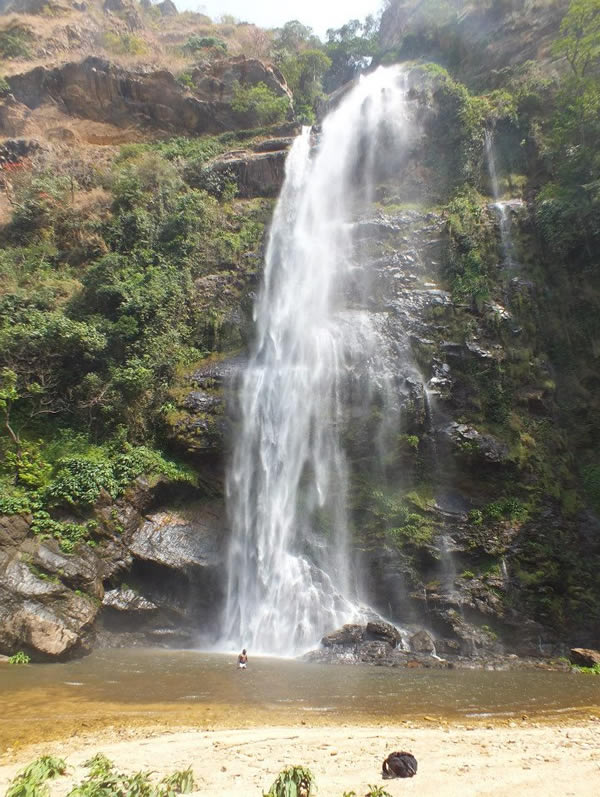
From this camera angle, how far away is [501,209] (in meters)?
21.4

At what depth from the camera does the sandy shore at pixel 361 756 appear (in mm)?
4473

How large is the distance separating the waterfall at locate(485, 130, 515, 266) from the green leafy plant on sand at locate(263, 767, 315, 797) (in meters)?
19.7

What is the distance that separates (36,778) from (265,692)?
4682 mm

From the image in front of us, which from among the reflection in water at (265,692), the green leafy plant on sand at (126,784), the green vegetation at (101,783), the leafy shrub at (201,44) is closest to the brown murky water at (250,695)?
the reflection in water at (265,692)

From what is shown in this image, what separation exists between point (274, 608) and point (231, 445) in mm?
5303

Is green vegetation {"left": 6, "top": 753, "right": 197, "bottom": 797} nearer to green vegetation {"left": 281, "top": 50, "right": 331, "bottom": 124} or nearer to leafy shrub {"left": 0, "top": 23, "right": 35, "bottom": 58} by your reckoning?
green vegetation {"left": 281, "top": 50, "right": 331, "bottom": 124}

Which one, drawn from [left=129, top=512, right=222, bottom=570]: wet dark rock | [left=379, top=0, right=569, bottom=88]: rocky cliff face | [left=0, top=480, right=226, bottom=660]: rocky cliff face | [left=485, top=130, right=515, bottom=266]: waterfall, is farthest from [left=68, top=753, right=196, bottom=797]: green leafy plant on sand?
[left=379, top=0, right=569, bottom=88]: rocky cliff face

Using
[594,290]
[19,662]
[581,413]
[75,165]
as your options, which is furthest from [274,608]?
[75,165]

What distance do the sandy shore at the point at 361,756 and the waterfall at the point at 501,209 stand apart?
58.3 feet

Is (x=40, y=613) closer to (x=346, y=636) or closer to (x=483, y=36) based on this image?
(x=346, y=636)

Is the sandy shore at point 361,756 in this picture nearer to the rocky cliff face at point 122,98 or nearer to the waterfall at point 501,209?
the waterfall at point 501,209

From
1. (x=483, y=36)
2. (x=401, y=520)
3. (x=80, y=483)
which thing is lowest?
(x=401, y=520)

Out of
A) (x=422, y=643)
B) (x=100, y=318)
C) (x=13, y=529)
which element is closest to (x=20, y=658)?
(x=13, y=529)

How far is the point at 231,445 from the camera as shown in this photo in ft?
54.1
